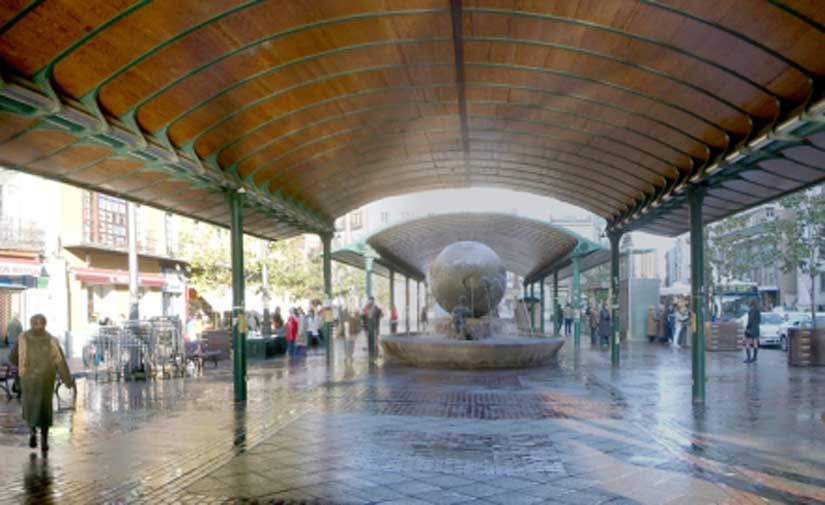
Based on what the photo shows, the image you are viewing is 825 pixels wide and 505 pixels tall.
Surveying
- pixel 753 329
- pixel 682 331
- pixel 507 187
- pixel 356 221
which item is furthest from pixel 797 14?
pixel 356 221

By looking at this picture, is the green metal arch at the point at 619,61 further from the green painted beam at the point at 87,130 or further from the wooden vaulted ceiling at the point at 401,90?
the green painted beam at the point at 87,130

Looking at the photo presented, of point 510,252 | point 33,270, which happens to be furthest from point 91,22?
point 510,252

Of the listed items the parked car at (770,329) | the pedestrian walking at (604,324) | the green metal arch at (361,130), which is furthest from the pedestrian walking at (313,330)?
the green metal arch at (361,130)

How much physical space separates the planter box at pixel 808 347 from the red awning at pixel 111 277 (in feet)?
89.6

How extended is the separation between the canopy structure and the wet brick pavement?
528 inches

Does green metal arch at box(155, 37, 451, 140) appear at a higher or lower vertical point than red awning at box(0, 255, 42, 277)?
higher

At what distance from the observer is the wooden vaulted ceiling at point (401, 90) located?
7348 millimetres

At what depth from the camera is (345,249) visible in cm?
2881

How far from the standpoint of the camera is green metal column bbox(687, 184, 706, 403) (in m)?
12.0

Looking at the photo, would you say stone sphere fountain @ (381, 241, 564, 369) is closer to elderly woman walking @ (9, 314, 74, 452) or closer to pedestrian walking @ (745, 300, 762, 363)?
pedestrian walking @ (745, 300, 762, 363)

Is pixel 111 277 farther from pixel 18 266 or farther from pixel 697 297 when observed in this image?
pixel 697 297

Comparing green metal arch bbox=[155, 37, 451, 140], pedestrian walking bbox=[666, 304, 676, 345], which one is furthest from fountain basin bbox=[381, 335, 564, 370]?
pedestrian walking bbox=[666, 304, 676, 345]

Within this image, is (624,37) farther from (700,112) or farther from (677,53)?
(700,112)

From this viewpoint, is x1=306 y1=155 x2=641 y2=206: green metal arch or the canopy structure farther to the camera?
the canopy structure
